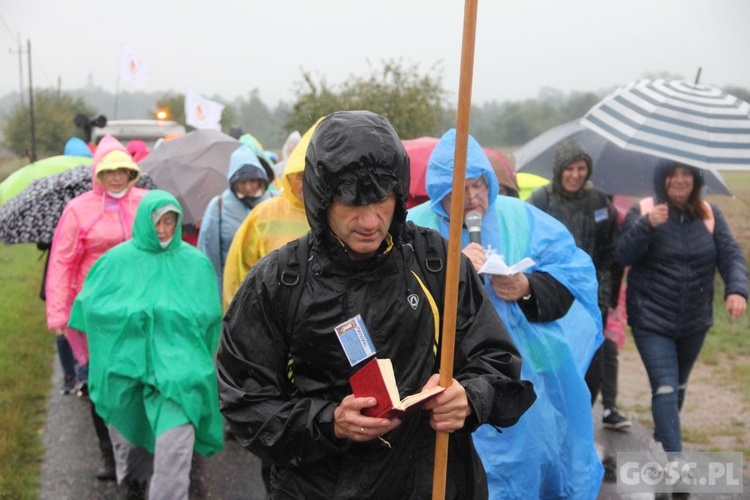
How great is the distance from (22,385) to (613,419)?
4.74 m

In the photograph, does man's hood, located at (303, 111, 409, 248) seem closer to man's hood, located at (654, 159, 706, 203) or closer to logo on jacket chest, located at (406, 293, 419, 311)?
logo on jacket chest, located at (406, 293, 419, 311)

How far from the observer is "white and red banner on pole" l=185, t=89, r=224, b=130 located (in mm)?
14953

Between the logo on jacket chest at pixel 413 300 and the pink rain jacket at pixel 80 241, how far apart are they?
12.7ft

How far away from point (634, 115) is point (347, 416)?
347 centimetres

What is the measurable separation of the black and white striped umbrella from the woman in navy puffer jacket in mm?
286

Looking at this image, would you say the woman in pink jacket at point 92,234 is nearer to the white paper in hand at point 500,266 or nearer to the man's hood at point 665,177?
the white paper in hand at point 500,266

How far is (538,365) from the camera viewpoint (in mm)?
3555

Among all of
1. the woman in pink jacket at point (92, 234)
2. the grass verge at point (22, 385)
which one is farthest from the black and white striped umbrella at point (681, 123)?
the grass verge at point (22, 385)

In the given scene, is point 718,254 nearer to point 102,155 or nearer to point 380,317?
point 380,317

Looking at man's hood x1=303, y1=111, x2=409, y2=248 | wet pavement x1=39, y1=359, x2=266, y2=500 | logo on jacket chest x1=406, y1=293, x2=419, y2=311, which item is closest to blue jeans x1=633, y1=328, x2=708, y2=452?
wet pavement x1=39, y1=359, x2=266, y2=500

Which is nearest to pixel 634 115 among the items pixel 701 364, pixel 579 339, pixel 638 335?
pixel 638 335

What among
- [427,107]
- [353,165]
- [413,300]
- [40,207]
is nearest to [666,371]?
[413,300]

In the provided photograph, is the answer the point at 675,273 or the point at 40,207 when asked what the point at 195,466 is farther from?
the point at 675,273

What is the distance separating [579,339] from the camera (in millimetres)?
3879
